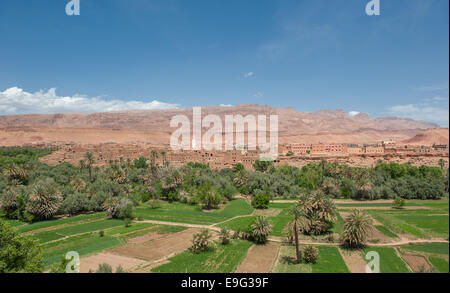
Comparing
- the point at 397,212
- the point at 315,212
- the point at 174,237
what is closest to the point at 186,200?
the point at 174,237

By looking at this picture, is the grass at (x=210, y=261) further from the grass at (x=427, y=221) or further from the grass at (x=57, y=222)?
the grass at (x=427, y=221)

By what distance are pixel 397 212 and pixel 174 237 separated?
28.1 meters

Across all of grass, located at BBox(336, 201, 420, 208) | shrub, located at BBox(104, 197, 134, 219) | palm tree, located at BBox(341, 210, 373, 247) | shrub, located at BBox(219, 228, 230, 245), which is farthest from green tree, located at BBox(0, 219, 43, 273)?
grass, located at BBox(336, 201, 420, 208)

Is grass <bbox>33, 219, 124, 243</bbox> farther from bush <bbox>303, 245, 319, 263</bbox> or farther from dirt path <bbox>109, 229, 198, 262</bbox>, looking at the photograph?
bush <bbox>303, 245, 319, 263</bbox>

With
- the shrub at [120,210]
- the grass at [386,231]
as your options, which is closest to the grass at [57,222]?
the shrub at [120,210]

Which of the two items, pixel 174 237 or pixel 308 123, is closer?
pixel 174 237

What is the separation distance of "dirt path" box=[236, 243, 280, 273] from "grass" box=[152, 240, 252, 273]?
502 millimetres

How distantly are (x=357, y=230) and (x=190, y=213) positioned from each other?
22.0 metres

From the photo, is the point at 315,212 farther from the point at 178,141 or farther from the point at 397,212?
the point at 178,141

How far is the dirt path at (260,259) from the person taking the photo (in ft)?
63.6
